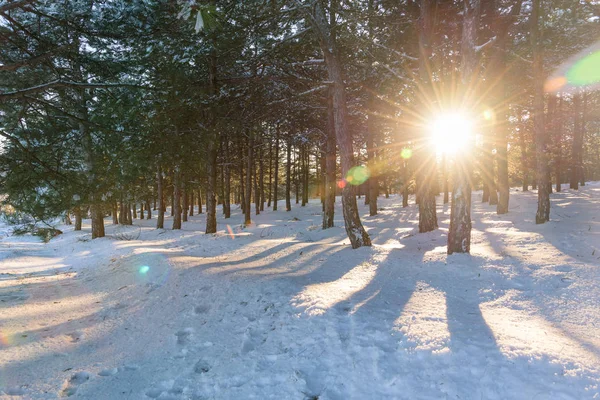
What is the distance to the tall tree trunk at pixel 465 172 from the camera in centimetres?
709

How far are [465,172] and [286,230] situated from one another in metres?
10.7

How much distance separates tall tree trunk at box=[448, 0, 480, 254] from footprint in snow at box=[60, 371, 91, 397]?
7068 mm

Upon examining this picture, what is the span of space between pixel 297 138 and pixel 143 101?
10534 millimetres

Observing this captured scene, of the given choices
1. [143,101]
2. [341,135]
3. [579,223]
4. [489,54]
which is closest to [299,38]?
[341,135]

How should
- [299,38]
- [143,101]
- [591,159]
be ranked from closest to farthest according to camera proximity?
[143,101], [299,38], [591,159]

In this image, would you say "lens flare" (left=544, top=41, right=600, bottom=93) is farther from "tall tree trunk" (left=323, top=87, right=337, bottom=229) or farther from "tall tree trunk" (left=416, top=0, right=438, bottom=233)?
"tall tree trunk" (left=323, top=87, right=337, bottom=229)

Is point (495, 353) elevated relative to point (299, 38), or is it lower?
lower

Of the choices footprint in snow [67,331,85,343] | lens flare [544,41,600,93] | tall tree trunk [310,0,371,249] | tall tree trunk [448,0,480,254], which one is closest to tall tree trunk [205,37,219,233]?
tall tree trunk [310,0,371,249]

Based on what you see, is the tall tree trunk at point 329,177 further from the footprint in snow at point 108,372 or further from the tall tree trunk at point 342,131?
the footprint in snow at point 108,372

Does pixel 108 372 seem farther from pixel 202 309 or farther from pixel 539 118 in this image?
pixel 539 118

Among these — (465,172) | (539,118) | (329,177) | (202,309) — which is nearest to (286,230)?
(329,177)

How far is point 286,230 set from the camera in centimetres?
1662

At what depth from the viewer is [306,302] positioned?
4.62m

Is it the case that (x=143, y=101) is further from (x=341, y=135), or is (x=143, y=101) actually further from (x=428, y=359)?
(x=428, y=359)
